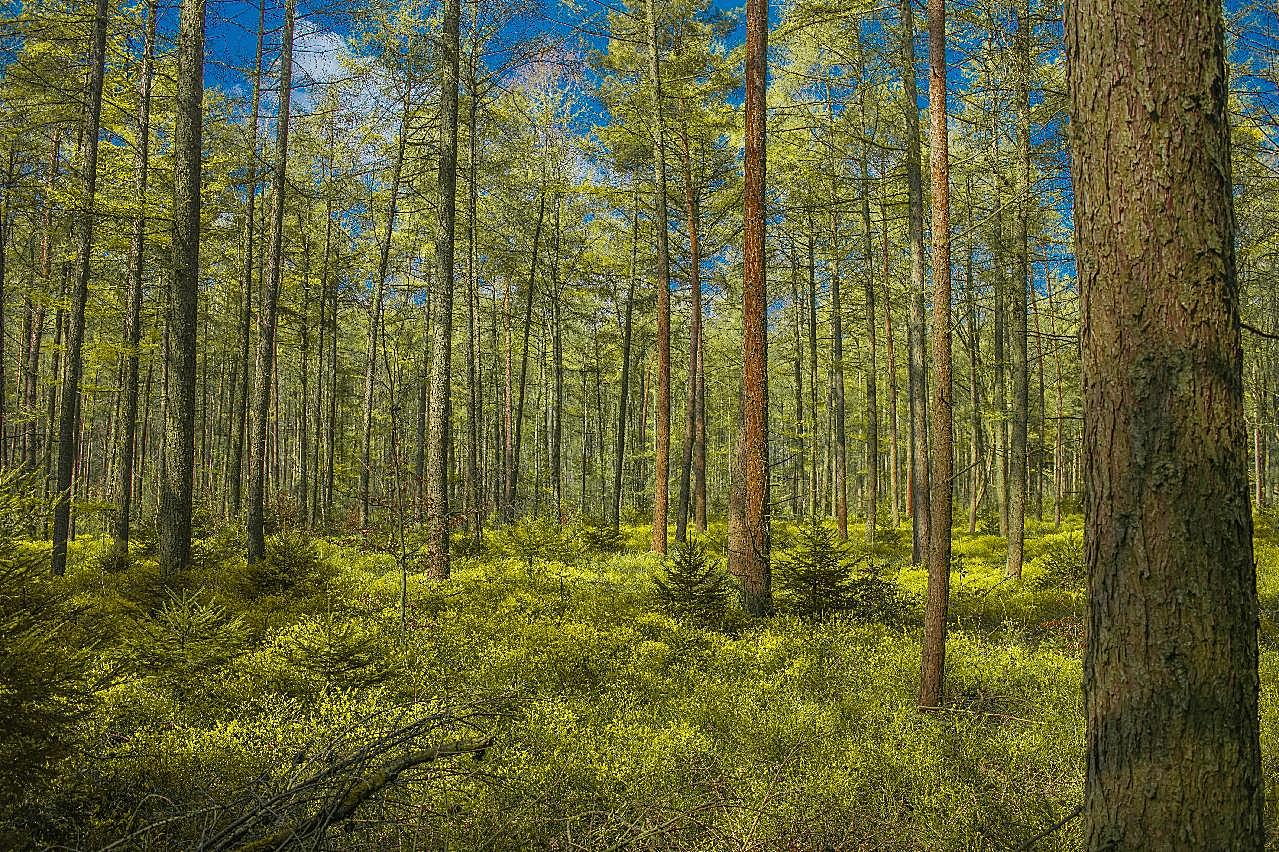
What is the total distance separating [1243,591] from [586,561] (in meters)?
12.8

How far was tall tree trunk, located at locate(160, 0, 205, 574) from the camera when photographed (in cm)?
882

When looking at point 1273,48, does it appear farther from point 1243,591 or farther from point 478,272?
point 478,272

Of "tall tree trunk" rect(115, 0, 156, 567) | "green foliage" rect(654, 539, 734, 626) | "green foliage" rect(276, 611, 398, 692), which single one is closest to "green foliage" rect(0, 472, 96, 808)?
"green foliage" rect(276, 611, 398, 692)

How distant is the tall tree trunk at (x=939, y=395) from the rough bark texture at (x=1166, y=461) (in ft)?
12.2

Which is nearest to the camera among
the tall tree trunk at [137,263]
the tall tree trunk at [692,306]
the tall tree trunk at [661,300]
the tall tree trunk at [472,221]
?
the tall tree trunk at [137,263]

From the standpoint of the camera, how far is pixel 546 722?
5324mm

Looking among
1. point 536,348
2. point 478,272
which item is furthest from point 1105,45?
point 536,348

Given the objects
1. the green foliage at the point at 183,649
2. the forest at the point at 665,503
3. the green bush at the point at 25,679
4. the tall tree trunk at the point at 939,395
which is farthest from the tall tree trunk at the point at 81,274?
the tall tree trunk at the point at 939,395

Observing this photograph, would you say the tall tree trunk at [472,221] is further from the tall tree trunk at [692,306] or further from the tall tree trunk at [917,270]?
the tall tree trunk at [917,270]

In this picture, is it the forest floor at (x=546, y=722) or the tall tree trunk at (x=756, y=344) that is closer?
the forest floor at (x=546, y=722)

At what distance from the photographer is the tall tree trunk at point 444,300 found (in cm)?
1123

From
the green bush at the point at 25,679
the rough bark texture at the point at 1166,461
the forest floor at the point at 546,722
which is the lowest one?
the forest floor at the point at 546,722

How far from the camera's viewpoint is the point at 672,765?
467cm

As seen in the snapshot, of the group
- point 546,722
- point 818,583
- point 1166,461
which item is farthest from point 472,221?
point 1166,461
